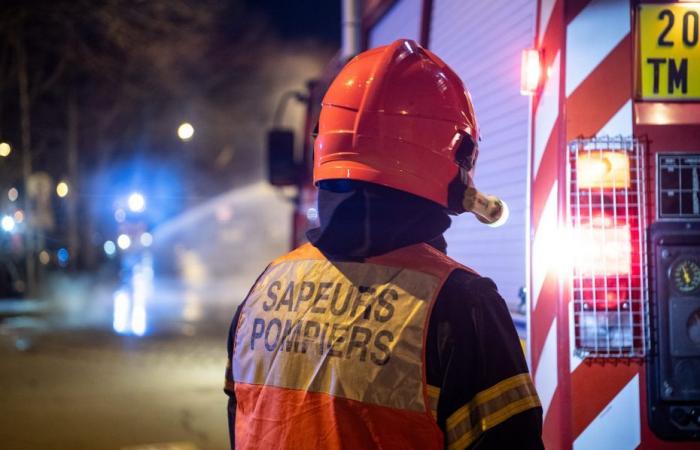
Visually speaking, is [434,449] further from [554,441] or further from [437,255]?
[554,441]

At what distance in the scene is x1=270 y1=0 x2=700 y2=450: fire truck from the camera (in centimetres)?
224

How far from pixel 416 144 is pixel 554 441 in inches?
47.0

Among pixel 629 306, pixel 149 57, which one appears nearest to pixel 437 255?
pixel 629 306

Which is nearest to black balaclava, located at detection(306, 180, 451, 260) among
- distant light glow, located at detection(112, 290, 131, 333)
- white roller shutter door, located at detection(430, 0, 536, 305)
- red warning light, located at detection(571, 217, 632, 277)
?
red warning light, located at detection(571, 217, 632, 277)

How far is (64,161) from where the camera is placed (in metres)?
32.7

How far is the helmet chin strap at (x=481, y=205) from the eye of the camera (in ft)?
5.64

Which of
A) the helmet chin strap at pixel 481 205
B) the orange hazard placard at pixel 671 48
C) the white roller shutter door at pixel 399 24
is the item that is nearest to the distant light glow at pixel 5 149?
the white roller shutter door at pixel 399 24

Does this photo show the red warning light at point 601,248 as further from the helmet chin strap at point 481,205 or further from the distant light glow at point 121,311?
the distant light glow at point 121,311

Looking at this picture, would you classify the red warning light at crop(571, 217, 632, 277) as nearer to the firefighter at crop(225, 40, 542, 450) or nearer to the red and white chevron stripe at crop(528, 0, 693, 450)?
the red and white chevron stripe at crop(528, 0, 693, 450)

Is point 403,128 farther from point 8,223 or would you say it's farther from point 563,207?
point 8,223

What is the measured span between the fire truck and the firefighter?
45 cm

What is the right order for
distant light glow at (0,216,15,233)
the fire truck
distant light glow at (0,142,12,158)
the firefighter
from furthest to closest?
1. distant light glow at (0,142,12,158)
2. distant light glow at (0,216,15,233)
3. the fire truck
4. the firefighter

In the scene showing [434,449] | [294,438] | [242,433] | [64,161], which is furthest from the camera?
[64,161]

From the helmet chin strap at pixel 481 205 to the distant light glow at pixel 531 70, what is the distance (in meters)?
0.88
